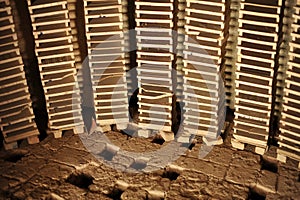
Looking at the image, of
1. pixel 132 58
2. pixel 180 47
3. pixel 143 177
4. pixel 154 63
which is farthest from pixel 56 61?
pixel 143 177

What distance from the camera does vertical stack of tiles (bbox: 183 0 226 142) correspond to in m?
9.16

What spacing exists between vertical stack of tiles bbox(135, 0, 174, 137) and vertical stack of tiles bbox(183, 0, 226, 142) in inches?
14.7

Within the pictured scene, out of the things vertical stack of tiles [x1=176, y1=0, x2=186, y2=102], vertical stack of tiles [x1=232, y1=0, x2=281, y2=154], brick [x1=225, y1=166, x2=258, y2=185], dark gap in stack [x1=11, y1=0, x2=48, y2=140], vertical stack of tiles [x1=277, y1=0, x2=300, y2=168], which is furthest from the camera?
dark gap in stack [x1=11, y1=0, x2=48, y2=140]

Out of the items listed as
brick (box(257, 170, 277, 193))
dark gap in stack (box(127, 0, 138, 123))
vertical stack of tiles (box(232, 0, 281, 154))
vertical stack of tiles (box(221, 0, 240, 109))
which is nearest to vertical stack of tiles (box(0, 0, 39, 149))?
dark gap in stack (box(127, 0, 138, 123))

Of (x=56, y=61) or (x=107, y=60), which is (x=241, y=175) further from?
(x=56, y=61)

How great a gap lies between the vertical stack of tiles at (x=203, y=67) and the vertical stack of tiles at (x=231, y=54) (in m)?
0.50

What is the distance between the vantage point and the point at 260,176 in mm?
9352

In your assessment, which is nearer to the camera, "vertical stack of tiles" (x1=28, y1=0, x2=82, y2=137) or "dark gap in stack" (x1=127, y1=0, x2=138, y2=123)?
"vertical stack of tiles" (x1=28, y1=0, x2=82, y2=137)

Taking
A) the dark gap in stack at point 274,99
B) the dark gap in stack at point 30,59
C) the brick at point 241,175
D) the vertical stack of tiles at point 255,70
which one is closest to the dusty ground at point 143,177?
the brick at point 241,175

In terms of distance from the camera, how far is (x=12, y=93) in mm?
9945

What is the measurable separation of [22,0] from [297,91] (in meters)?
6.05

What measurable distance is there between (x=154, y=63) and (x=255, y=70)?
2021 millimetres

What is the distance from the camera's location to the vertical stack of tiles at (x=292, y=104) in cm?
867

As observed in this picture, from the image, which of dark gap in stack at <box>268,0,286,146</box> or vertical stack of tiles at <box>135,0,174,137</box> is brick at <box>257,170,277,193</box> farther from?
vertical stack of tiles at <box>135,0,174,137</box>
